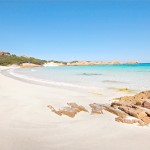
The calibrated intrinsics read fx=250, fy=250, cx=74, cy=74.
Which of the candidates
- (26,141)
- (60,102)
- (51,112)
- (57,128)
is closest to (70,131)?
(57,128)

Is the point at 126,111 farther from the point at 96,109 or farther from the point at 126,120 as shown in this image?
the point at 96,109

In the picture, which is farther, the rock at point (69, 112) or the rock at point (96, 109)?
the rock at point (96, 109)

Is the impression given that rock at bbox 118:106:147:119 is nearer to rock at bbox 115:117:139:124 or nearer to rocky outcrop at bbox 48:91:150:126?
rocky outcrop at bbox 48:91:150:126

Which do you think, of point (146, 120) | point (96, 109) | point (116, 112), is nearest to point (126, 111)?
point (116, 112)

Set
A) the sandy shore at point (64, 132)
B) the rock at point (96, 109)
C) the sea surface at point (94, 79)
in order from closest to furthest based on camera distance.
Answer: the sandy shore at point (64, 132), the rock at point (96, 109), the sea surface at point (94, 79)

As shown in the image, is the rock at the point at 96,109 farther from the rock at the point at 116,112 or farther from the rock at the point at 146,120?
the rock at the point at 146,120

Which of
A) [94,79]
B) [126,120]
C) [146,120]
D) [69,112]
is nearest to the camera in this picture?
[146,120]

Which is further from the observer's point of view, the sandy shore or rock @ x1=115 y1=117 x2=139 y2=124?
rock @ x1=115 y1=117 x2=139 y2=124

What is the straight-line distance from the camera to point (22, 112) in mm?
9086

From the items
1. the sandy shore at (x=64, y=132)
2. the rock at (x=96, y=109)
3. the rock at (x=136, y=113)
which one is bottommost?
the sandy shore at (x=64, y=132)

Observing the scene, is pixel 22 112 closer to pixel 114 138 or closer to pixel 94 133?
pixel 94 133

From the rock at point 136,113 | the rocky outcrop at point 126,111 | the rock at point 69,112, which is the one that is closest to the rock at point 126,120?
the rocky outcrop at point 126,111

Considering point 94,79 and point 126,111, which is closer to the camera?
point 126,111

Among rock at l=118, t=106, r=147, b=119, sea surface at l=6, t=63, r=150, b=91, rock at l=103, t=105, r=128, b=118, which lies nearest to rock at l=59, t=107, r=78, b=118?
rock at l=103, t=105, r=128, b=118
